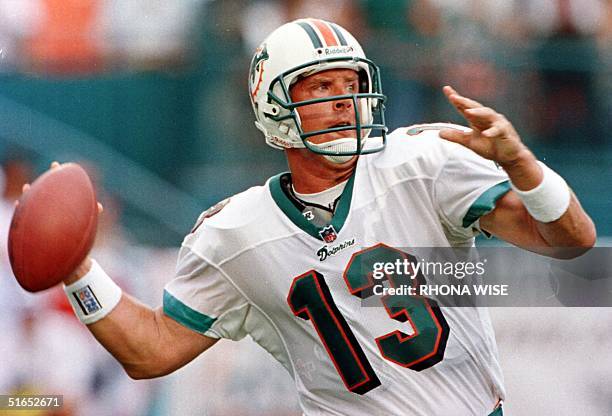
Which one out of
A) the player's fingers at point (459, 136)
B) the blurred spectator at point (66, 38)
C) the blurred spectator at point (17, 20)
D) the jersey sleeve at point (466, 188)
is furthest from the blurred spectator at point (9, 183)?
the player's fingers at point (459, 136)

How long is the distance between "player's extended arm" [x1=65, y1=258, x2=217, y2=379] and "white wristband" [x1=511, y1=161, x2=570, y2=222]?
2.72 feet

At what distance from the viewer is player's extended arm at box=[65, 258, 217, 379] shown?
88.0 inches

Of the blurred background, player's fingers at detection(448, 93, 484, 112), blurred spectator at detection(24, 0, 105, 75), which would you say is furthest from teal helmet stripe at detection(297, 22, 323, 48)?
blurred spectator at detection(24, 0, 105, 75)

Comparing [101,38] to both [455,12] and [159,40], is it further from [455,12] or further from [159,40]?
[455,12]

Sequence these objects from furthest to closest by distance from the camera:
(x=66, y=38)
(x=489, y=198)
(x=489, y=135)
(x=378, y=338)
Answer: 1. (x=66, y=38)
2. (x=378, y=338)
3. (x=489, y=198)
4. (x=489, y=135)

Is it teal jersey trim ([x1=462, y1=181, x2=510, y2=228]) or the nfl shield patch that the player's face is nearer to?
the nfl shield patch

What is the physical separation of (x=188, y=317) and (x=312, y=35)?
69 centimetres

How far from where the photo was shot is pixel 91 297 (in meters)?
2.21

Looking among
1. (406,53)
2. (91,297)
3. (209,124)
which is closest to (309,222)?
(91,297)

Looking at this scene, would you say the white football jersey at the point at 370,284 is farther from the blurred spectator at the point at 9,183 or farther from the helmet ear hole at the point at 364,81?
the blurred spectator at the point at 9,183

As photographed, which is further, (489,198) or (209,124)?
(209,124)

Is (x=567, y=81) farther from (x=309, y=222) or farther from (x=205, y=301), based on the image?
(x=205, y=301)

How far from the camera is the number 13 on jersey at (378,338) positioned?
82.2 inches

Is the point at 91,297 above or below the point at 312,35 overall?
below
